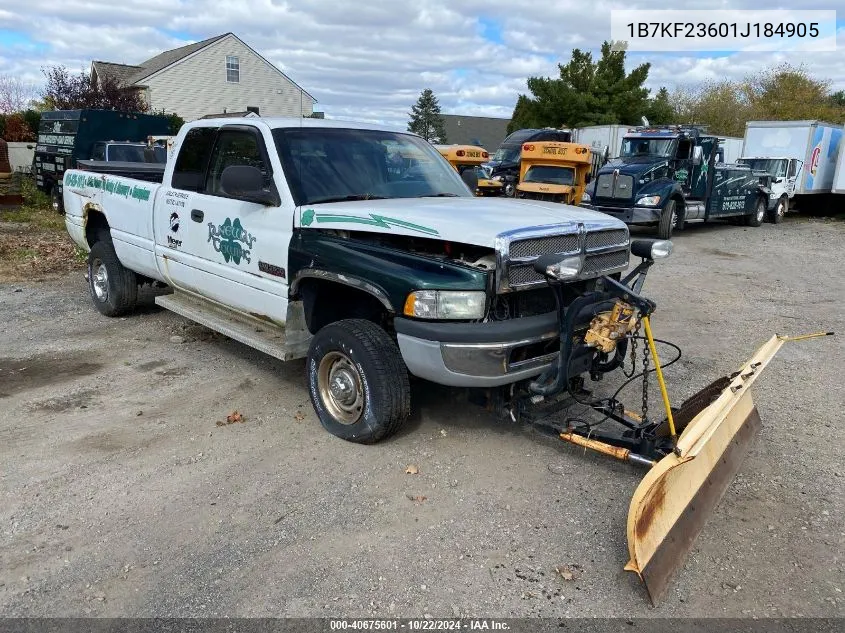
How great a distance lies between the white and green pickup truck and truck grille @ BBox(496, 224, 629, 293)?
0.01m

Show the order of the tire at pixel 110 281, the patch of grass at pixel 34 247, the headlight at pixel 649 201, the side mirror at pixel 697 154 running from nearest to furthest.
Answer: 1. the tire at pixel 110 281
2. the patch of grass at pixel 34 247
3. the headlight at pixel 649 201
4. the side mirror at pixel 697 154

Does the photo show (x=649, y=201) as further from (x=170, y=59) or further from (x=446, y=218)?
(x=170, y=59)

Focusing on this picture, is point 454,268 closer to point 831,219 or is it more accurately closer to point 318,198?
point 318,198

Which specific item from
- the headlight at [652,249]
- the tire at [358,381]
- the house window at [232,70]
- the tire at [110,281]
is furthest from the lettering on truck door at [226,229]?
the house window at [232,70]

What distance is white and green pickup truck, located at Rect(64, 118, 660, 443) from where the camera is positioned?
3.66 metres

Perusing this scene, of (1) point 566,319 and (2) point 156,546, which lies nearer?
(2) point 156,546

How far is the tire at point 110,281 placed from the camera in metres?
6.96

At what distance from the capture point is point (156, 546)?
3.27 meters

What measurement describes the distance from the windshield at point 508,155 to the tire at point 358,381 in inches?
837

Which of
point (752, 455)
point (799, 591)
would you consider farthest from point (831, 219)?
point (799, 591)

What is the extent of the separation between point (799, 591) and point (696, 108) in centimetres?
5070

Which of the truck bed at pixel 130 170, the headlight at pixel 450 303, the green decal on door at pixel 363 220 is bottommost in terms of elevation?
the headlight at pixel 450 303

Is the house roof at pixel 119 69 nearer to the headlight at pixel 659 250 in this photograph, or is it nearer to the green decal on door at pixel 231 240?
the green decal on door at pixel 231 240

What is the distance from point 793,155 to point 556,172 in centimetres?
850
